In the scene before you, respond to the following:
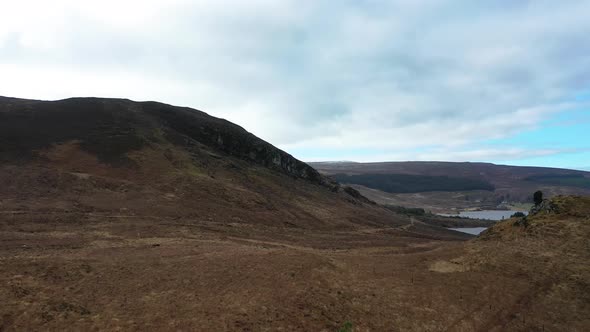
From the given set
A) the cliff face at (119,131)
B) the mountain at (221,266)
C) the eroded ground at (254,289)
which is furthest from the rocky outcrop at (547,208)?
the cliff face at (119,131)

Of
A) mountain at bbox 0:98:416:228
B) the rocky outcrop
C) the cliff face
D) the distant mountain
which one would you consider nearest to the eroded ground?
the rocky outcrop

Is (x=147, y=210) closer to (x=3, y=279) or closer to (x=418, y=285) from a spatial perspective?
(x=3, y=279)

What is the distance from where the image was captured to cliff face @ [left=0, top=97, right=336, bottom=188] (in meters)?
61.6

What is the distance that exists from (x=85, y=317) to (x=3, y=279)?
5.32 m

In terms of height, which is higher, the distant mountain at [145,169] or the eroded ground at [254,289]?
the distant mountain at [145,169]

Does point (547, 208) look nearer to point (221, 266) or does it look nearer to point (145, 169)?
point (221, 266)

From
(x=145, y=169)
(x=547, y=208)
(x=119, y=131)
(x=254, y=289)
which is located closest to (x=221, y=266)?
(x=254, y=289)

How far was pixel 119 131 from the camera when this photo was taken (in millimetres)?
71312

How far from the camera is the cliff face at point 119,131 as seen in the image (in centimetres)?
6162

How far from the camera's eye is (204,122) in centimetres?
9219

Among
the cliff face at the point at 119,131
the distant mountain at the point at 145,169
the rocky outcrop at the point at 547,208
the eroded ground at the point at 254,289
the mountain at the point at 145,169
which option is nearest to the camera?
the eroded ground at the point at 254,289

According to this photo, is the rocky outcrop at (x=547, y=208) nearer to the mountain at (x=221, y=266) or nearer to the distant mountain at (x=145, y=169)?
the mountain at (x=221, y=266)

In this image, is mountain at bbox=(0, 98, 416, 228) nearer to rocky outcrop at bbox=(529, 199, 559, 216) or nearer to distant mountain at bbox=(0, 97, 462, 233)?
distant mountain at bbox=(0, 97, 462, 233)

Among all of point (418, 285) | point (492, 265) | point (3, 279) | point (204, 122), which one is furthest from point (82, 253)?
point (204, 122)
